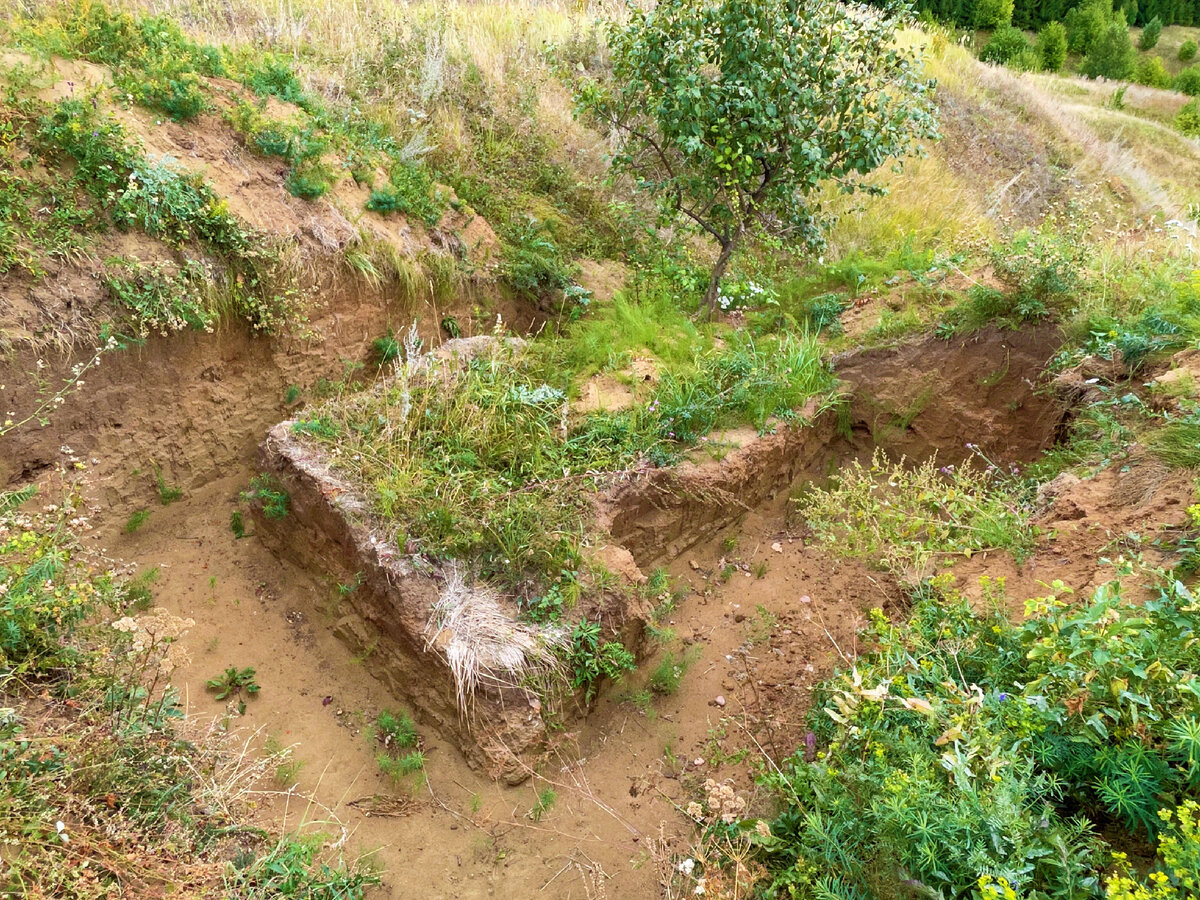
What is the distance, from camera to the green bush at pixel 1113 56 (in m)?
21.5

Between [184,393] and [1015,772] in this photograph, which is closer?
[1015,772]

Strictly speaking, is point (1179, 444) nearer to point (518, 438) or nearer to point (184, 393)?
point (518, 438)

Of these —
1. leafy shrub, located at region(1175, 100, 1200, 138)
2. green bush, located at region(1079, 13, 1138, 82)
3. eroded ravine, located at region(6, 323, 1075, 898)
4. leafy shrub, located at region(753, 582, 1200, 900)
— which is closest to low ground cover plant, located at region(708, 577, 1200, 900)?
leafy shrub, located at region(753, 582, 1200, 900)

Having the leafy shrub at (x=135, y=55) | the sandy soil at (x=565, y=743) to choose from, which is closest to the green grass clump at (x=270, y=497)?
the sandy soil at (x=565, y=743)

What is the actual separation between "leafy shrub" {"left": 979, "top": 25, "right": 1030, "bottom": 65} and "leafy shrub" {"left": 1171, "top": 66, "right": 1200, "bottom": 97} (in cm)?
558

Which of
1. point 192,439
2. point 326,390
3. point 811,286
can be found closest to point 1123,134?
point 811,286

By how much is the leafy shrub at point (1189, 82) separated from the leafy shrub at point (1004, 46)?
5579 millimetres

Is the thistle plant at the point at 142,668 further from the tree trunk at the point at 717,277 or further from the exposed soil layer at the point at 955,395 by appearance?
the exposed soil layer at the point at 955,395

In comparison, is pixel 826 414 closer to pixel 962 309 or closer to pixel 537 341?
pixel 962 309

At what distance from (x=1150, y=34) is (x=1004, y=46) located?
837 cm

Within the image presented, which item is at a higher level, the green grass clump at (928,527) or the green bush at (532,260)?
the green bush at (532,260)

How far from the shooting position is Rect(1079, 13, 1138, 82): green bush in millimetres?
21500

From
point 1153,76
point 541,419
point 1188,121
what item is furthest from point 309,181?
point 1153,76

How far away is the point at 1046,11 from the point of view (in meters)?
23.5
